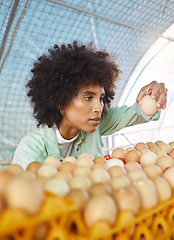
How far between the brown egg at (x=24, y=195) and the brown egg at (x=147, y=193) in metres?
0.29

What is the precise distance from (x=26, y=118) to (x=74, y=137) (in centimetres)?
403

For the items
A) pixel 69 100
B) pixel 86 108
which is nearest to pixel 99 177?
pixel 86 108

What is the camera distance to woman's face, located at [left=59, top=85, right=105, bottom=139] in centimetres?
145

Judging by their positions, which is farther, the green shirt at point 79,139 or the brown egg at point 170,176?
the green shirt at point 79,139

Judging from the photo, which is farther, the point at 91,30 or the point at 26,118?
the point at 26,118

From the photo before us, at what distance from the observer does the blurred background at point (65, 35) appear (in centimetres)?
422

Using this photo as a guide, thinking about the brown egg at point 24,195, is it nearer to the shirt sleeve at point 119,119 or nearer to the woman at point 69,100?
the woman at point 69,100

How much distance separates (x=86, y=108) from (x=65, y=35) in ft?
12.5

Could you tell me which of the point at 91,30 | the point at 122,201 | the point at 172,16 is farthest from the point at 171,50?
the point at 122,201

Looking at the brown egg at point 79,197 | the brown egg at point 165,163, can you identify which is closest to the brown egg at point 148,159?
the brown egg at point 165,163

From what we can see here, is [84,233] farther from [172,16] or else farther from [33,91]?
[172,16]

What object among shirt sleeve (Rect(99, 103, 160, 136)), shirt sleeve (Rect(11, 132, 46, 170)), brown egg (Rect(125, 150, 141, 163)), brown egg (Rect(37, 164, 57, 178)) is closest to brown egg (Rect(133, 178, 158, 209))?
brown egg (Rect(37, 164, 57, 178))

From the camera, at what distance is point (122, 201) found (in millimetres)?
651

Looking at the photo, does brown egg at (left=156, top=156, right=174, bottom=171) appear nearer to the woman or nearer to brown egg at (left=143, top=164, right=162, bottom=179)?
brown egg at (left=143, top=164, right=162, bottom=179)
